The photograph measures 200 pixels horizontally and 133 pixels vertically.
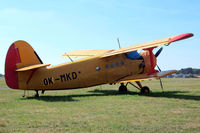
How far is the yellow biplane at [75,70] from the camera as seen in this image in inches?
490

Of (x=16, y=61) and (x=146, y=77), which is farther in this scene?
(x=146, y=77)

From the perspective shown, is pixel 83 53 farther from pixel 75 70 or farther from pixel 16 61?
pixel 16 61

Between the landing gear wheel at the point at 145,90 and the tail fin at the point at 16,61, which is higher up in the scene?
the tail fin at the point at 16,61

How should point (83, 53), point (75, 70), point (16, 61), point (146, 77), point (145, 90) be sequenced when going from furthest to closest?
point (83, 53)
point (145, 90)
point (75, 70)
point (146, 77)
point (16, 61)

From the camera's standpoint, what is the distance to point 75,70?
43.5 ft

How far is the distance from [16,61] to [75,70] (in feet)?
10.8

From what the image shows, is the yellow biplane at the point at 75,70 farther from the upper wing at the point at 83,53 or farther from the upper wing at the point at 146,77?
the upper wing at the point at 83,53

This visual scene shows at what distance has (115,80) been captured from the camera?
14.4m

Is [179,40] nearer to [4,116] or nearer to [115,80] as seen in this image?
[115,80]

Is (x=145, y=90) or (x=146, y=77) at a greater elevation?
(x=146, y=77)

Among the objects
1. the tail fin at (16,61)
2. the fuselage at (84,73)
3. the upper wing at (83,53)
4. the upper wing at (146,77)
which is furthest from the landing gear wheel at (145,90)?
the tail fin at (16,61)

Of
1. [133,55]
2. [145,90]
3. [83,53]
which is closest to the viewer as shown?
[145,90]

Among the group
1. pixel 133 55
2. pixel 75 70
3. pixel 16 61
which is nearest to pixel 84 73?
pixel 75 70

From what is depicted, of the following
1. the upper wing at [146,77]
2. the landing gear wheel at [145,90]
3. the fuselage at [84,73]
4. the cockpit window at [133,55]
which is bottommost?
the landing gear wheel at [145,90]
